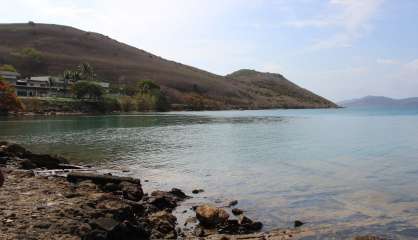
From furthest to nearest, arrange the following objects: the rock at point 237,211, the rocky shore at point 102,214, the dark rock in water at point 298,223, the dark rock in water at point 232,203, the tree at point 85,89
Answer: the tree at point 85,89 → the dark rock in water at point 232,203 → the rock at point 237,211 → the dark rock in water at point 298,223 → the rocky shore at point 102,214

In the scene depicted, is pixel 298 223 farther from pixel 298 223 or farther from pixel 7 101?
pixel 7 101

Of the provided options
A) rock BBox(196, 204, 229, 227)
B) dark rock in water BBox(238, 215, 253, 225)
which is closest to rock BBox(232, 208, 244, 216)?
dark rock in water BBox(238, 215, 253, 225)

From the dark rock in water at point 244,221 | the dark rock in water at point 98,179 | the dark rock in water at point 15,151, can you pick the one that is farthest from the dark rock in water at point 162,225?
the dark rock in water at point 15,151

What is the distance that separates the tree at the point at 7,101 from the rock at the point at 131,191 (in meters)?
136

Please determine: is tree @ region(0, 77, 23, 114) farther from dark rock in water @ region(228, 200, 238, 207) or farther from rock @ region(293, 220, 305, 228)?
rock @ region(293, 220, 305, 228)

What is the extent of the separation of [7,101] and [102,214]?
148m

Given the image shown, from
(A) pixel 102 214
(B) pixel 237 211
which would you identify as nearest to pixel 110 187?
(A) pixel 102 214

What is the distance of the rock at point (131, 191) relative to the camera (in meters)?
26.4

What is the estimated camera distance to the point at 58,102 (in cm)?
17688

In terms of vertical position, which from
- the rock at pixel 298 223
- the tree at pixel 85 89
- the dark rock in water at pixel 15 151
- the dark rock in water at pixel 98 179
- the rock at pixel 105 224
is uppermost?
the tree at pixel 85 89

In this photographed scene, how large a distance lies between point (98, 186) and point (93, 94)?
6872 inches

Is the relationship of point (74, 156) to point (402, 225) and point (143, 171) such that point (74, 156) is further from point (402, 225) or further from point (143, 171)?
point (402, 225)

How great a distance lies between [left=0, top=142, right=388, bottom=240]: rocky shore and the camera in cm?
1714

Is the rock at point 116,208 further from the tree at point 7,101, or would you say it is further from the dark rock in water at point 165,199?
the tree at point 7,101
